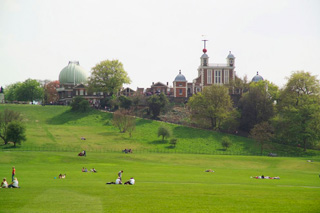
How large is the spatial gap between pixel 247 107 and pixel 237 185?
68854 millimetres

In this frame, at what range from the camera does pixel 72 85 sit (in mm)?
155875

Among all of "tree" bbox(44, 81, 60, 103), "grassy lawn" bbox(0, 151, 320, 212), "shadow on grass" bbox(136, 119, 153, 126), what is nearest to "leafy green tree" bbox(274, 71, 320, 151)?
"shadow on grass" bbox(136, 119, 153, 126)

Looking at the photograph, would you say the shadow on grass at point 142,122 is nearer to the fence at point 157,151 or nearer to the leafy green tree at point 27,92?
the fence at point 157,151

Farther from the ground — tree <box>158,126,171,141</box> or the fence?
tree <box>158,126,171,141</box>

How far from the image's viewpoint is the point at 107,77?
13475cm

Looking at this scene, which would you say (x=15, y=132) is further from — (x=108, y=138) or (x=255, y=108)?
(x=255, y=108)

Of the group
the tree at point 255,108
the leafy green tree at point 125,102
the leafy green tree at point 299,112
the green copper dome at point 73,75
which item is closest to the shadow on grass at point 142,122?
the leafy green tree at point 125,102

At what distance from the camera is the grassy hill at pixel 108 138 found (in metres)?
84.4

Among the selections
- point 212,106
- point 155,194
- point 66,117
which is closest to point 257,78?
point 212,106

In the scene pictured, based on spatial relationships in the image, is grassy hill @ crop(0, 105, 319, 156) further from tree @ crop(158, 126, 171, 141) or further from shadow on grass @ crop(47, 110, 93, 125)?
tree @ crop(158, 126, 171, 141)

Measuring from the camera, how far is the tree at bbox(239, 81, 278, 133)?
105250 millimetres

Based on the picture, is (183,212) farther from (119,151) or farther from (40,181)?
(119,151)

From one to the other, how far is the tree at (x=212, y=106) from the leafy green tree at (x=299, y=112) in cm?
1384

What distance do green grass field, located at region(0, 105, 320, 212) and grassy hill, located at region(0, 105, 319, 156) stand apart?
0.22m
